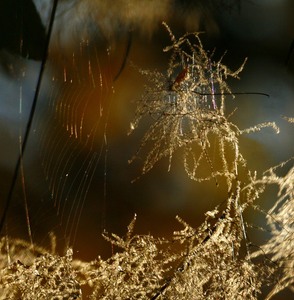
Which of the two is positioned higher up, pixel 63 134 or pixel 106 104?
pixel 106 104

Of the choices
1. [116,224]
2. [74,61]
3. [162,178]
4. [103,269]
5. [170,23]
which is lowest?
[116,224]

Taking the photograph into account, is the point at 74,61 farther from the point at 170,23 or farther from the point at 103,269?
the point at 103,269

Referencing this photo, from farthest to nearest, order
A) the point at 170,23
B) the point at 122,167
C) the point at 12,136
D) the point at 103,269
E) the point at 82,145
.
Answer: the point at 122,167
the point at 82,145
the point at 12,136
the point at 170,23
the point at 103,269

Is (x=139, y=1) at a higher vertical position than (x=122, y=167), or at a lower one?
higher

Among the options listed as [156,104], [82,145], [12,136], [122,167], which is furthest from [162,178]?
[156,104]

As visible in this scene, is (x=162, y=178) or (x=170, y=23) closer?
(x=170, y=23)

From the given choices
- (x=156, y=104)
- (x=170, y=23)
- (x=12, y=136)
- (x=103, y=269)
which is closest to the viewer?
(x=103, y=269)

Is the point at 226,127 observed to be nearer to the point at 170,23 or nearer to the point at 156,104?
the point at 156,104

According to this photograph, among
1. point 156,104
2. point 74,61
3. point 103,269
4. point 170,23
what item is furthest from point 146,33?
point 103,269
